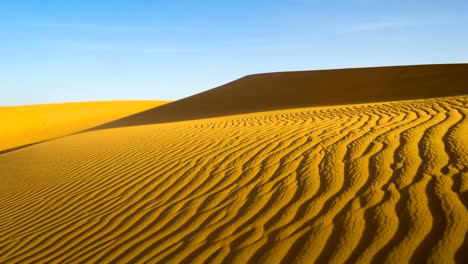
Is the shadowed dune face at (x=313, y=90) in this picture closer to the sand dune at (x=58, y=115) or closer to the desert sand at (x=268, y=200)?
the sand dune at (x=58, y=115)

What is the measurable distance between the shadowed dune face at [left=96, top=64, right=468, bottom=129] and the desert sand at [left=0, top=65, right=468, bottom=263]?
1172 cm

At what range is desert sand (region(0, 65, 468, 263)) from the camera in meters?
3.15

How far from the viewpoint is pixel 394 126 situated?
644 centimetres

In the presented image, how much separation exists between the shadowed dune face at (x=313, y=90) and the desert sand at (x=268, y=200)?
11722mm

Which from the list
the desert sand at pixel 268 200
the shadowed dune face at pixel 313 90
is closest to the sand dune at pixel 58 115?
the shadowed dune face at pixel 313 90

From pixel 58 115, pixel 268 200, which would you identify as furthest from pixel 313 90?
pixel 58 115

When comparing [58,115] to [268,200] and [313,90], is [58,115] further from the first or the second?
[268,200]

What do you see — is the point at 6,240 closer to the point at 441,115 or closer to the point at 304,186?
the point at 304,186

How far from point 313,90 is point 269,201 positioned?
73.4 ft

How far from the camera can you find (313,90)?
25.8 m

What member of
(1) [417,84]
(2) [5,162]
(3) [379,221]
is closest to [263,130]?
(3) [379,221]

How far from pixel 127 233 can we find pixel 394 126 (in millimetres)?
4408

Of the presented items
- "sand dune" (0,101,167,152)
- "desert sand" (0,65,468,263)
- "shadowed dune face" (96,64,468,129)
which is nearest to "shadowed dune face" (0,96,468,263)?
"desert sand" (0,65,468,263)

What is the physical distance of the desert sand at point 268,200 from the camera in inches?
124
